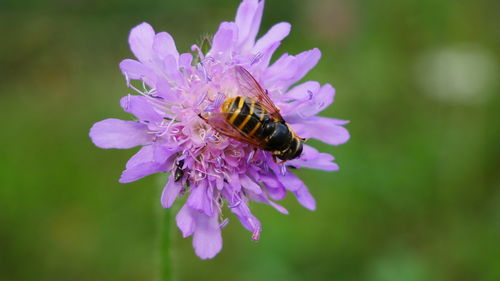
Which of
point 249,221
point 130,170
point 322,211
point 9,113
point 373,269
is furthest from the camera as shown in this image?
point 9,113

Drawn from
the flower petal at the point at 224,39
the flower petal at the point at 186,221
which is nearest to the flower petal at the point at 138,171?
the flower petal at the point at 186,221

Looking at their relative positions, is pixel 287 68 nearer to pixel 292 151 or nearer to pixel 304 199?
pixel 292 151

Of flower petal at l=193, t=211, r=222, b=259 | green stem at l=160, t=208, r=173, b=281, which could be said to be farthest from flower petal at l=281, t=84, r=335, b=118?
green stem at l=160, t=208, r=173, b=281

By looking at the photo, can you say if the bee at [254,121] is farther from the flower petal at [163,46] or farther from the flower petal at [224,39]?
the flower petal at [163,46]

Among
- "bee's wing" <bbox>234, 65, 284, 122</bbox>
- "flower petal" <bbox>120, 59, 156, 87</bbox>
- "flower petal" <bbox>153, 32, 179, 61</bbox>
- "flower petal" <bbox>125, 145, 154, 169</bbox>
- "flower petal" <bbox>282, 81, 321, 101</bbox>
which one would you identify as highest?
"flower petal" <bbox>153, 32, 179, 61</bbox>

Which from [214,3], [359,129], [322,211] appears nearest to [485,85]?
[359,129]

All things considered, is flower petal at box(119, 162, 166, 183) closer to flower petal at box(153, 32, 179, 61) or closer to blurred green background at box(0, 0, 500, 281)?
flower petal at box(153, 32, 179, 61)

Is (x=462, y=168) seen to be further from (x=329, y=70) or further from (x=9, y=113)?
(x=9, y=113)

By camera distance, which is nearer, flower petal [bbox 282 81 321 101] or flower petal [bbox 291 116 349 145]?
flower petal [bbox 282 81 321 101]
